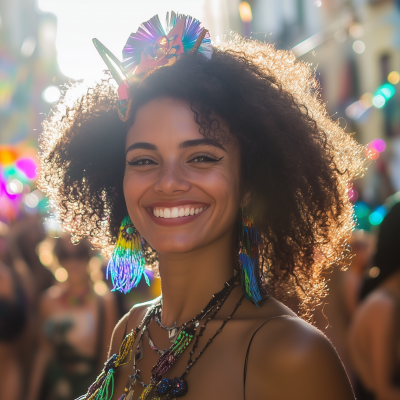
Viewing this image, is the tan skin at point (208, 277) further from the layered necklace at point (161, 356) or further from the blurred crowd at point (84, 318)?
the blurred crowd at point (84, 318)

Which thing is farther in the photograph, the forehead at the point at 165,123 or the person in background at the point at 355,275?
the person in background at the point at 355,275

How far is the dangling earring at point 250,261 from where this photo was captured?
1703 millimetres

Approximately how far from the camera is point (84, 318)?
13.6 ft

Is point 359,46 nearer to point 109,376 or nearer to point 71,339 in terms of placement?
point 71,339

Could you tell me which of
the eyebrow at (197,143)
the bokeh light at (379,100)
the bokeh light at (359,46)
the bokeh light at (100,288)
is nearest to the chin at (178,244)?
the eyebrow at (197,143)

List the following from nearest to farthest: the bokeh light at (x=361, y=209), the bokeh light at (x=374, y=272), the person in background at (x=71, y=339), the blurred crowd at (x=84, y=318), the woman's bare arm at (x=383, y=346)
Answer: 1. the woman's bare arm at (x=383, y=346)
2. the blurred crowd at (x=84, y=318)
3. the bokeh light at (x=374, y=272)
4. the person in background at (x=71, y=339)
5. the bokeh light at (x=361, y=209)

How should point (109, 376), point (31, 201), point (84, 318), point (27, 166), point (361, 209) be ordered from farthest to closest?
point (361, 209) < point (27, 166) < point (31, 201) < point (84, 318) < point (109, 376)

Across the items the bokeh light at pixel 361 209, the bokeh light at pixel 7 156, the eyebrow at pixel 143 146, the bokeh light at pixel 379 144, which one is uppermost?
the bokeh light at pixel 379 144

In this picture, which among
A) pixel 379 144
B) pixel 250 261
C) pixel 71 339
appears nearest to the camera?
pixel 250 261

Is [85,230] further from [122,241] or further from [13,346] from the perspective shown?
[13,346]

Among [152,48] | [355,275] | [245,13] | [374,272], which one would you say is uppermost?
[245,13]

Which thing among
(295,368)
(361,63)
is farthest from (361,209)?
(295,368)

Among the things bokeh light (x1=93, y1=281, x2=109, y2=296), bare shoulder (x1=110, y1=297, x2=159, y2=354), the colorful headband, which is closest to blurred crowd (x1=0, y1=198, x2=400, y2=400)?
bokeh light (x1=93, y1=281, x2=109, y2=296)

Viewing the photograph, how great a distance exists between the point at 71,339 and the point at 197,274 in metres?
2.60
